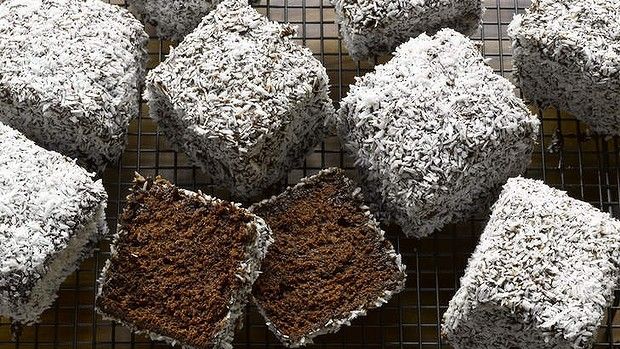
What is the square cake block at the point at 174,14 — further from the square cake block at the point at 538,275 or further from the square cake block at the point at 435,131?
the square cake block at the point at 538,275

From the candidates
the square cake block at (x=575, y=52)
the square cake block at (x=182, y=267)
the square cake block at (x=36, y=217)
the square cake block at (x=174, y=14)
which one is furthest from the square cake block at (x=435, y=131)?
the square cake block at (x=36, y=217)

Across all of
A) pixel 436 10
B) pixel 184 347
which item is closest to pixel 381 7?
pixel 436 10

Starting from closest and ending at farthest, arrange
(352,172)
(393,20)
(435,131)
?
(435,131) < (393,20) < (352,172)

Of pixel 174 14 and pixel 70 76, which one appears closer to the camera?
pixel 70 76

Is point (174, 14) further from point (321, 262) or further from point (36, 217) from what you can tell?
point (321, 262)

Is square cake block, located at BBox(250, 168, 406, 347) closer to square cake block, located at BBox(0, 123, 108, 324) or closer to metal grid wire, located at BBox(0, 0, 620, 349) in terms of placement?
metal grid wire, located at BBox(0, 0, 620, 349)

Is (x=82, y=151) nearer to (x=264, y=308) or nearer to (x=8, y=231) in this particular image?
(x=8, y=231)

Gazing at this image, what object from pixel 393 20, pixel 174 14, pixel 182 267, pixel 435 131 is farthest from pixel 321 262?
pixel 174 14
